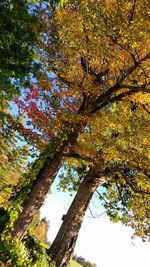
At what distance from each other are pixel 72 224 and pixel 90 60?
303 inches

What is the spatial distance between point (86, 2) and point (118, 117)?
13.5 feet

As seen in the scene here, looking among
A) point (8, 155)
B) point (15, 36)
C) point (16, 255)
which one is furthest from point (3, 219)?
point (8, 155)

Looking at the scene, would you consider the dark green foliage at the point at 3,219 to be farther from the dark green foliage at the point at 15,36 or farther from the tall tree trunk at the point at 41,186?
the dark green foliage at the point at 15,36

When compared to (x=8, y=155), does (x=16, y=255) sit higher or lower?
lower

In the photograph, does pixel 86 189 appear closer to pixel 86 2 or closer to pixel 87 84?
pixel 87 84

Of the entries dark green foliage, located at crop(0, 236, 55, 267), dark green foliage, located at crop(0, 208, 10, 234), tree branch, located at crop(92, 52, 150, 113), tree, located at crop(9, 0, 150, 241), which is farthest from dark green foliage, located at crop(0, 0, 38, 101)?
dark green foliage, located at crop(0, 236, 55, 267)

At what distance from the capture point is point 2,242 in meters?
11.7

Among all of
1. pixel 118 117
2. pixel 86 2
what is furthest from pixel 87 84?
pixel 86 2

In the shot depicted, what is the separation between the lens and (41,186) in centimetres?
1248

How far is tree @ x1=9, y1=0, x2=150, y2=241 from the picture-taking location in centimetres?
995

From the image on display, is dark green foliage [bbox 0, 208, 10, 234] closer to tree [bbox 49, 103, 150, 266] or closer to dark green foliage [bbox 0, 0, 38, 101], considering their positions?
tree [bbox 49, 103, 150, 266]

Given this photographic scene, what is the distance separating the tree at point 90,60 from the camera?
9953 millimetres

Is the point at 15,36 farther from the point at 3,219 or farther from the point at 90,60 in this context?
the point at 3,219

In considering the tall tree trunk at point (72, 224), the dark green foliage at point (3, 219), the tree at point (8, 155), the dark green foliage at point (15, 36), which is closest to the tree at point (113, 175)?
the tall tree trunk at point (72, 224)
